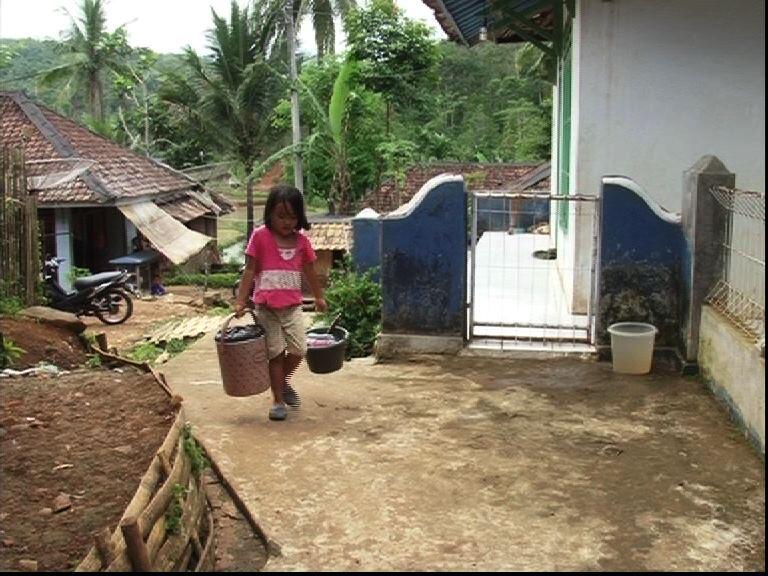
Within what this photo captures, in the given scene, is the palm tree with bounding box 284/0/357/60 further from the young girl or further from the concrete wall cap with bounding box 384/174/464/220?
the young girl

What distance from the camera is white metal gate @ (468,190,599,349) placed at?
7.45m

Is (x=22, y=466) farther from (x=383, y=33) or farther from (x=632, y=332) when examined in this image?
(x=383, y=33)

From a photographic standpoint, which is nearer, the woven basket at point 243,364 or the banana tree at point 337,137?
the woven basket at point 243,364

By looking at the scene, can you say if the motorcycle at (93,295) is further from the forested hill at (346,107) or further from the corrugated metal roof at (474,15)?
the forested hill at (346,107)

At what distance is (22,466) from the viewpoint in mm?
4098

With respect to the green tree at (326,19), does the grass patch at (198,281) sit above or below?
below

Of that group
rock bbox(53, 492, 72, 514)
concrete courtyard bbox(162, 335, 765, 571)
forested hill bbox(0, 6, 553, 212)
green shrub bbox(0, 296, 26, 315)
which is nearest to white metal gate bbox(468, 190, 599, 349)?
concrete courtyard bbox(162, 335, 765, 571)

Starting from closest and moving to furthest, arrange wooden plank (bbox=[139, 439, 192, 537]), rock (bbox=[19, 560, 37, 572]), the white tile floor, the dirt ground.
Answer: rock (bbox=[19, 560, 37, 572]) < wooden plank (bbox=[139, 439, 192, 537]) < the dirt ground < the white tile floor

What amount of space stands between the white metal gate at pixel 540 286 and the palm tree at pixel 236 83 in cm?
1415

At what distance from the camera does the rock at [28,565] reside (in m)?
3.07

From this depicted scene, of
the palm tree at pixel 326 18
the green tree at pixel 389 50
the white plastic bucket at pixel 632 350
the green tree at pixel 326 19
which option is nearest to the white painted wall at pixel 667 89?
the white plastic bucket at pixel 632 350

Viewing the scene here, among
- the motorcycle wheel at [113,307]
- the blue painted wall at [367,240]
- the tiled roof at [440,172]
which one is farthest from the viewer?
the tiled roof at [440,172]

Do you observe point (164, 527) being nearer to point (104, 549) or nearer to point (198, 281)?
point (104, 549)

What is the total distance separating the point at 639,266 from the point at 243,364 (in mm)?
3439
